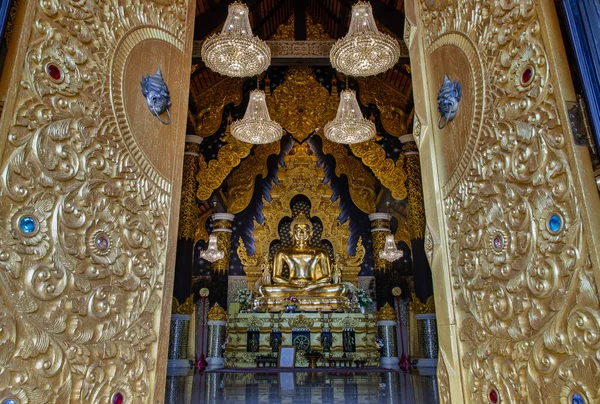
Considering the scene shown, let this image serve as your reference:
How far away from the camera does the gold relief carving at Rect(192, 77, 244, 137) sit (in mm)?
7758

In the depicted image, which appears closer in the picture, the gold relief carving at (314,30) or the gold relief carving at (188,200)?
the gold relief carving at (188,200)

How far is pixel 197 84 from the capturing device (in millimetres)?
8133

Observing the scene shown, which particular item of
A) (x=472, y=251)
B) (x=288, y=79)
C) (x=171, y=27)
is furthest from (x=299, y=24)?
(x=472, y=251)

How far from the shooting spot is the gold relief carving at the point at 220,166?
25.7 feet

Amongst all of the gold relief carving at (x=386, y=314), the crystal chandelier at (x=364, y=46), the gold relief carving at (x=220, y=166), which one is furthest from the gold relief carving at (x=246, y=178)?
the crystal chandelier at (x=364, y=46)

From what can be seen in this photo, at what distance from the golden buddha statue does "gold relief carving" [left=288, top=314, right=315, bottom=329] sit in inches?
24.3

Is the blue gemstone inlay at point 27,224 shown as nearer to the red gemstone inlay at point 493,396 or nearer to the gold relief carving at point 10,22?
the gold relief carving at point 10,22

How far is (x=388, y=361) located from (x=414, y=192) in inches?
122

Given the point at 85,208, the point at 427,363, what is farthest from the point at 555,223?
the point at 427,363

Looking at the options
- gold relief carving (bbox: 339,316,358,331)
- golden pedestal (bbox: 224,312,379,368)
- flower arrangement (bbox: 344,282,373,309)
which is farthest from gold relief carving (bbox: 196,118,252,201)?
gold relief carving (bbox: 339,316,358,331)

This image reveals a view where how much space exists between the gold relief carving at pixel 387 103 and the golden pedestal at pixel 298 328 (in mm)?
3553

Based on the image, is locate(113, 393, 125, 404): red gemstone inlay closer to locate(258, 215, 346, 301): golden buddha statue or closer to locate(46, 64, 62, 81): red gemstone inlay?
locate(46, 64, 62, 81): red gemstone inlay

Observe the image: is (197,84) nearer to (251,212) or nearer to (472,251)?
(251,212)

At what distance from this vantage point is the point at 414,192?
7609 millimetres
